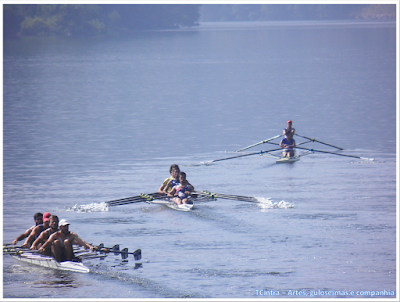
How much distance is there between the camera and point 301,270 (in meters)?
19.3

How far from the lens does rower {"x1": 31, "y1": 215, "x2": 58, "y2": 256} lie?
19922 millimetres

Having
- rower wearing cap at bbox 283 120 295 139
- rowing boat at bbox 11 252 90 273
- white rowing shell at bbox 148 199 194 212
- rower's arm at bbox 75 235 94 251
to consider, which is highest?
rower wearing cap at bbox 283 120 295 139

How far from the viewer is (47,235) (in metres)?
20.4

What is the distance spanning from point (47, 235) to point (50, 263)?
984 mm

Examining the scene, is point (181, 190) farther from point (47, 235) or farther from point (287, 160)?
point (287, 160)

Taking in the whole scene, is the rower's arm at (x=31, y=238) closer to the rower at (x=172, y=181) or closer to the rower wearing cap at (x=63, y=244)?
the rower wearing cap at (x=63, y=244)

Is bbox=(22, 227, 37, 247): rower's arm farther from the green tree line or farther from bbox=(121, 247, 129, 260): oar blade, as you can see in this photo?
the green tree line

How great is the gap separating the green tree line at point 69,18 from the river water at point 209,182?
60.7 meters

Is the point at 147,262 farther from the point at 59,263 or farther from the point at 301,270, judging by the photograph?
the point at 301,270

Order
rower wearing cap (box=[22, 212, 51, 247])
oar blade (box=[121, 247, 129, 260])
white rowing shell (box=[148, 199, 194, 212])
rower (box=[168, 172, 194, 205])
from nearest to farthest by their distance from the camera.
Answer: oar blade (box=[121, 247, 129, 260]) → rower wearing cap (box=[22, 212, 51, 247]) → white rowing shell (box=[148, 199, 194, 212]) → rower (box=[168, 172, 194, 205])

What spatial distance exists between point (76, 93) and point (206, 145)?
31.2 m

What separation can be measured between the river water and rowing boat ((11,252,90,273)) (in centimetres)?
22

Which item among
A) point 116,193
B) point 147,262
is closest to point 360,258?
point 147,262

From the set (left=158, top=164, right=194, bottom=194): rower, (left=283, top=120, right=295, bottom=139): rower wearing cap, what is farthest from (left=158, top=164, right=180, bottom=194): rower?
(left=283, top=120, right=295, bottom=139): rower wearing cap
